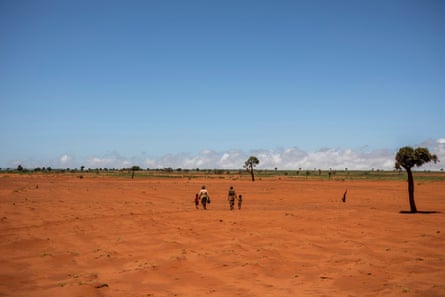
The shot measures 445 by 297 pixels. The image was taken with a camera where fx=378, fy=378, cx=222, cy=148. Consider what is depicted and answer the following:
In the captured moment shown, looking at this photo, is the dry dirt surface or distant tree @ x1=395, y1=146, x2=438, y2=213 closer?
the dry dirt surface

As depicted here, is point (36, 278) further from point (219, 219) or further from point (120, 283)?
point (219, 219)

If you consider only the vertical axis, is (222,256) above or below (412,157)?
below

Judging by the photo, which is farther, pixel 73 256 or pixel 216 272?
pixel 73 256

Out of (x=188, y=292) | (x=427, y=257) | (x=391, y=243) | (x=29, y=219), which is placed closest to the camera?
(x=188, y=292)

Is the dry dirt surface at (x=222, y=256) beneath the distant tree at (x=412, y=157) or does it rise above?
beneath

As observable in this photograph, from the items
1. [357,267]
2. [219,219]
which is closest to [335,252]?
[357,267]

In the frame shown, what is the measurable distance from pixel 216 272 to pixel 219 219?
968cm

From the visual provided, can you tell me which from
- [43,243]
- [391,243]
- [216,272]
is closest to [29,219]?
[43,243]

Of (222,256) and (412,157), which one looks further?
(412,157)

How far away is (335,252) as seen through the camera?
1287 centimetres

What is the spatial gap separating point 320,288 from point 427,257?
4.87 metres

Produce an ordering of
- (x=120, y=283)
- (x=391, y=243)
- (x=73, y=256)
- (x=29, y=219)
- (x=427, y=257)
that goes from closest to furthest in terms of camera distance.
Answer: (x=120, y=283)
(x=427, y=257)
(x=73, y=256)
(x=391, y=243)
(x=29, y=219)

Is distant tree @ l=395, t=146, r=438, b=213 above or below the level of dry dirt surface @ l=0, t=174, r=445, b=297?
above

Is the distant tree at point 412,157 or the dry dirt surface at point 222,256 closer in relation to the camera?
the dry dirt surface at point 222,256
